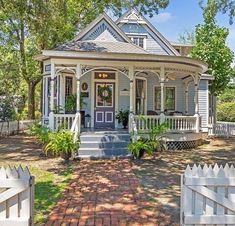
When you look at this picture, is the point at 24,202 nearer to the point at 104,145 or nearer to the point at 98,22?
the point at 104,145

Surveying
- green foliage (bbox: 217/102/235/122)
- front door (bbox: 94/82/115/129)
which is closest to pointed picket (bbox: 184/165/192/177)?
front door (bbox: 94/82/115/129)

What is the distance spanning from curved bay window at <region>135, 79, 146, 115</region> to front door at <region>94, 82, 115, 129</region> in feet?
4.90

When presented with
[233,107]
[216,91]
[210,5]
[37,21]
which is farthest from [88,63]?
[233,107]

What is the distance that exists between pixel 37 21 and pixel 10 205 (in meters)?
11.4

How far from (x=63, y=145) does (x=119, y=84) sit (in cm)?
663

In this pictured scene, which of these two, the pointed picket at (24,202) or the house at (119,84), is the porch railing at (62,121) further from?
the pointed picket at (24,202)

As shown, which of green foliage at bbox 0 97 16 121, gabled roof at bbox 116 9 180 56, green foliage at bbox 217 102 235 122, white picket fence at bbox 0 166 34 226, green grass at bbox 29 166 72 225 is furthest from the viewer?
green foliage at bbox 217 102 235 122

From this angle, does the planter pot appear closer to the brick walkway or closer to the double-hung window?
the brick walkway

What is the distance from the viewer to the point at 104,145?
43.3 feet

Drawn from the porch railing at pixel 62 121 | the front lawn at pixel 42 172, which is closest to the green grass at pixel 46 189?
the front lawn at pixel 42 172

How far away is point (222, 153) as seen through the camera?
46.3ft

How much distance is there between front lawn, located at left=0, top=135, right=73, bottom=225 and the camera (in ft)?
20.8

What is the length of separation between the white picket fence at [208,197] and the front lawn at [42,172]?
8.21 feet

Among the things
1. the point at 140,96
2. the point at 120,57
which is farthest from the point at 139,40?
the point at 120,57
